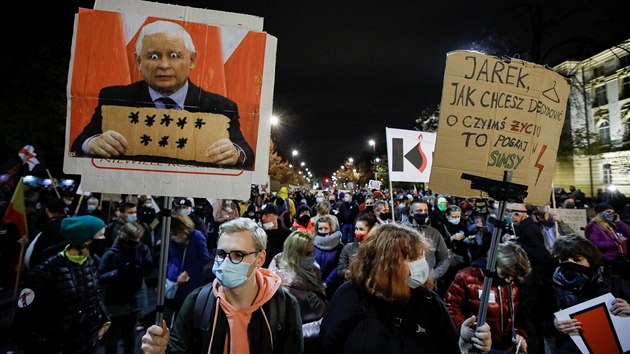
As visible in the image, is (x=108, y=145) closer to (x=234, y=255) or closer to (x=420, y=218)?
(x=234, y=255)

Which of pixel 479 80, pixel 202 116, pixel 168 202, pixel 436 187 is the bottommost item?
pixel 168 202

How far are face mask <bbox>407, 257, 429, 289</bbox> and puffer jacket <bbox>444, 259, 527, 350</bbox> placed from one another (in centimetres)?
128

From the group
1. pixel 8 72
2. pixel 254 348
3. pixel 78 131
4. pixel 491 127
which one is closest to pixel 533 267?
pixel 491 127

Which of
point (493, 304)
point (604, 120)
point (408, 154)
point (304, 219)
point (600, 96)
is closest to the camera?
point (493, 304)

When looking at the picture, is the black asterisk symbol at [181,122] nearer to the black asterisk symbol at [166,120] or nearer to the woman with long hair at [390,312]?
the black asterisk symbol at [166,120]

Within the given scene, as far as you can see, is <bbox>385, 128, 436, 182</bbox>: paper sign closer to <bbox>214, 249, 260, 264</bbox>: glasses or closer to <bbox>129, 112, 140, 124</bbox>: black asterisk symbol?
<bbox>214, 249, 260, 264</bbox>: glasses

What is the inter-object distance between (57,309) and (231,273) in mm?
2420

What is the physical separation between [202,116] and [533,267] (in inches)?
207

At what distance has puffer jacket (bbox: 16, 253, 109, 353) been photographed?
12.2 ft

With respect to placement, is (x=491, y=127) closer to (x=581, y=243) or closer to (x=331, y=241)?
(x=581, y=243)

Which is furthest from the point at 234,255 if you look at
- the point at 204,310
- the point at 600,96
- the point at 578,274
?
the point at 600,96

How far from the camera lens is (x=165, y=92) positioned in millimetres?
2410

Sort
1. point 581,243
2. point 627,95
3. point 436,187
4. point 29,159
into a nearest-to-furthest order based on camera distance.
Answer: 1. point 436,187
2. point 581,243
3. point 29,159
4. point 627,95

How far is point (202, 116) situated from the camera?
241 cm
